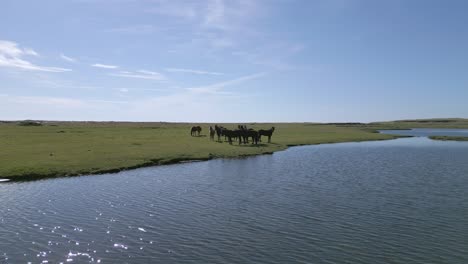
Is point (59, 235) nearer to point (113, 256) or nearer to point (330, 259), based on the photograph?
point (113, 256)

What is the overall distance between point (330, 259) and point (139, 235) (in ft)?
22.7

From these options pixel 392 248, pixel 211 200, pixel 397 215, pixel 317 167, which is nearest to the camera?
pixel 392 248

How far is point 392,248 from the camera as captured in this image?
42.5ft

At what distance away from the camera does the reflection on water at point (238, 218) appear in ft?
41.7

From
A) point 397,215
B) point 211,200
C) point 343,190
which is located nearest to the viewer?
point 397,215

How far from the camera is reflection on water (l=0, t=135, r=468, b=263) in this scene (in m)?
12.7

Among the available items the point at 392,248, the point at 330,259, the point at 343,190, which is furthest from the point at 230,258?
the point at 343,190

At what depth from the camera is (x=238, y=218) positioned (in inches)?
652

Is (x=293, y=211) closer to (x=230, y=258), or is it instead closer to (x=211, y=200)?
(x=211, y=200)

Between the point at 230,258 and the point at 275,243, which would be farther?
the point at 275,243

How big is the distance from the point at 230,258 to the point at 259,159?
26.2 metres

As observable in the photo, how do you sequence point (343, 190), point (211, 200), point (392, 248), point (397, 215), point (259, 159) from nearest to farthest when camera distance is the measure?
point (392, 248) → point (397, 215) → point (211, 200) → point (343, 190) → point (259, 159)

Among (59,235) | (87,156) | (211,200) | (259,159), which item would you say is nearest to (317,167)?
(259,159)

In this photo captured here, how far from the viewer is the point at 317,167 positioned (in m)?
32.2
